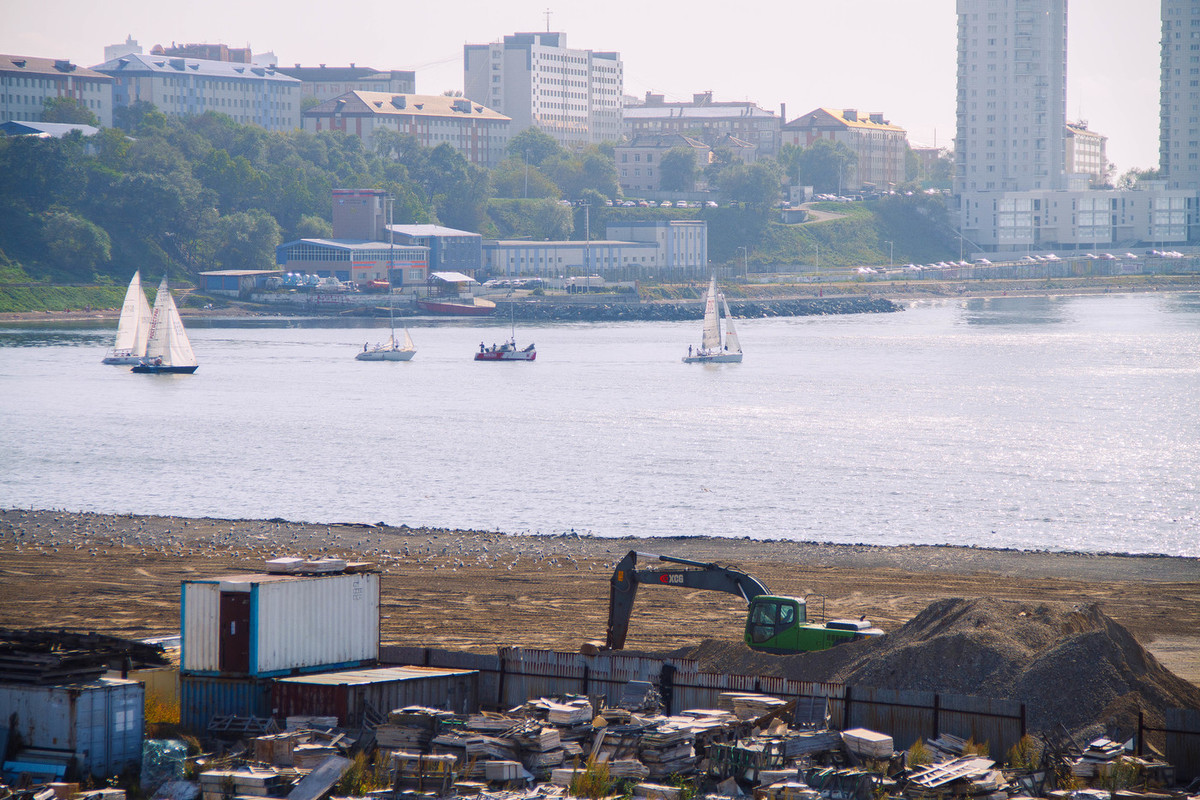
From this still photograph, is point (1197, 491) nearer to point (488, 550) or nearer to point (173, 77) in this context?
point (488, 550)

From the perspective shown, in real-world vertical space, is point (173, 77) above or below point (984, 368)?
above

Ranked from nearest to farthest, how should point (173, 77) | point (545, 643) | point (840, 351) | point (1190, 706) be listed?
point (1190, 706) < point (545, 643) < point (840, 351) < point (173, 77)

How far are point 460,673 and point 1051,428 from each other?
49711 millimetres

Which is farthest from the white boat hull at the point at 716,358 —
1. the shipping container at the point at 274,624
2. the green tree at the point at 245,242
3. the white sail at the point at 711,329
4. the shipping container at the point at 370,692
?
the shipping container at the point at 370,692

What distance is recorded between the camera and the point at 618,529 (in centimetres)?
3847

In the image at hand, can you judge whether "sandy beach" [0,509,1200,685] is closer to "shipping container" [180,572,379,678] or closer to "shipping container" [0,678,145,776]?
"shipping container" [180,572,379,678]

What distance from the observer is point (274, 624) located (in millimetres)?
18781

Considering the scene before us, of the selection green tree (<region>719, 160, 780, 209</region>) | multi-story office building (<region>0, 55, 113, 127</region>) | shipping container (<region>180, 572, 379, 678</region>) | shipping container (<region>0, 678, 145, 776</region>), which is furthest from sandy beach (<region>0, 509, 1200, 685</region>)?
green tree (<region>719, 160, 780, 209</region>)

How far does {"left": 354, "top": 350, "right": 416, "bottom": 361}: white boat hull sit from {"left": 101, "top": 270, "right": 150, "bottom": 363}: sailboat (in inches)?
586

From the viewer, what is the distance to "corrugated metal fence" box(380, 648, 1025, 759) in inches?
657

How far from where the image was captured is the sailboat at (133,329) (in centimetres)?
9875

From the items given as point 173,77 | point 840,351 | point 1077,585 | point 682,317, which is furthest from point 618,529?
point 173,77

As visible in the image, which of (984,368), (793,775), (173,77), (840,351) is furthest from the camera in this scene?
(173,77)

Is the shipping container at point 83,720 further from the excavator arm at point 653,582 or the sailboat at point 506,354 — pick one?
the sailboat at point 506,354
